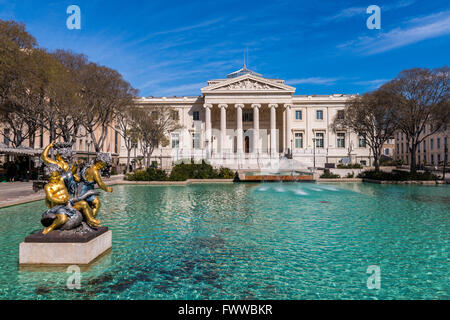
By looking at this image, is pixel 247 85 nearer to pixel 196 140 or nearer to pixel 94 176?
pixel 196 140

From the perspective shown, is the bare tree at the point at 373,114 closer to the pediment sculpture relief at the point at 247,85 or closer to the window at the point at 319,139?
the pediment sculpture relief at the point at 247,85

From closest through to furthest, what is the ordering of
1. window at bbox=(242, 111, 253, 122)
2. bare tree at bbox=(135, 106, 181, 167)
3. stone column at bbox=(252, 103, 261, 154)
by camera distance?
bare tree at bbox=(135, 106, 181, 167), stone column at bbox=(252, 103, 261, 154), window at bbox=(242, 111, 253, 122)

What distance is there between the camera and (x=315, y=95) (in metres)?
59.3

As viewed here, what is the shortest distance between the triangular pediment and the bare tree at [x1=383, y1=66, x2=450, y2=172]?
24437mm

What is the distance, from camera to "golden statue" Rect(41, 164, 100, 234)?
18.1ft

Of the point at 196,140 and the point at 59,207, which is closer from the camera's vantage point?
the point at 59,207

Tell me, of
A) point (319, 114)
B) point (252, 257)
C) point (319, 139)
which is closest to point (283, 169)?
point (319, 139)

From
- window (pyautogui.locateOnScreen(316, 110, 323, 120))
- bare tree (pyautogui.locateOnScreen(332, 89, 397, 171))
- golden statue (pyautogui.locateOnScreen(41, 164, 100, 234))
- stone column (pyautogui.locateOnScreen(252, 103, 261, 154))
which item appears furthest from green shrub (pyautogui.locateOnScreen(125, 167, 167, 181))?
window (pyautogui.locateOnScreen(316, 110, 323, 120))

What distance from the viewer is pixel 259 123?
192ft

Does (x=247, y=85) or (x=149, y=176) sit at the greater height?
(x=247, y=85)

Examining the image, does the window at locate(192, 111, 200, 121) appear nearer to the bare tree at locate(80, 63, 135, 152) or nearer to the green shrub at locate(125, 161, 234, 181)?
the bare tree at locate(80, 63, 135, 152)

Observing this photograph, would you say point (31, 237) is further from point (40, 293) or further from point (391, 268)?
point (391, 268)

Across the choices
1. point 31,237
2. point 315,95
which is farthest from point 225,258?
point 315,95

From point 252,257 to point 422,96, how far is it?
94.4 ft
